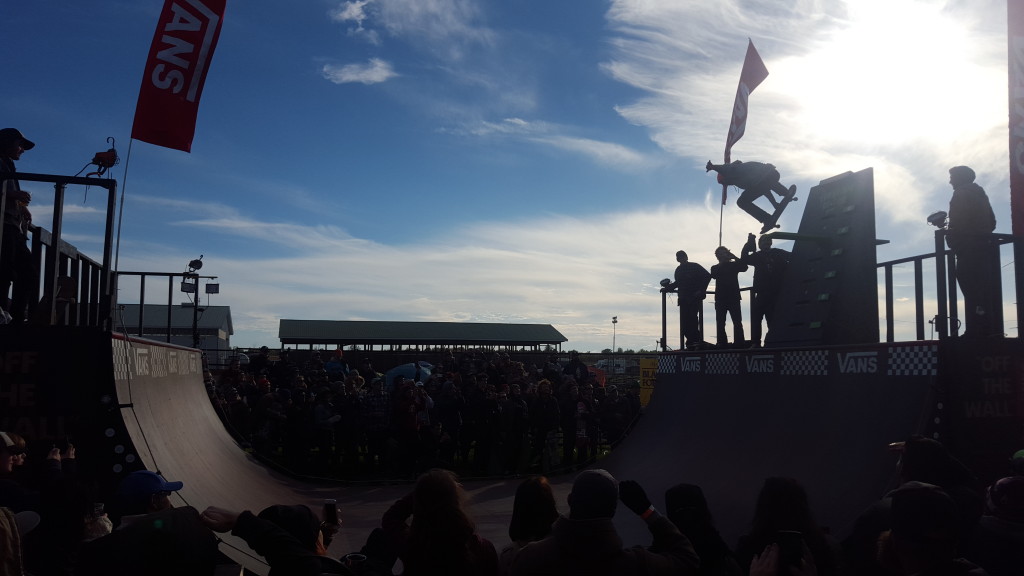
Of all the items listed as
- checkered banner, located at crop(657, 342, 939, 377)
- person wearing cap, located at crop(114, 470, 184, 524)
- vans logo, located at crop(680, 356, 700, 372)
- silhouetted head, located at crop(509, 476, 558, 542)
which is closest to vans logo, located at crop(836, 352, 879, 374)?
checkered banner, located at crop(657, 342, 939, 377)

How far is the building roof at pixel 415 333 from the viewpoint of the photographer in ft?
144

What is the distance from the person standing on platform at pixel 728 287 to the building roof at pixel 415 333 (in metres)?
34.9

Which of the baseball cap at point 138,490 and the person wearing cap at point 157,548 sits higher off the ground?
the person wearing cap at point 157,548

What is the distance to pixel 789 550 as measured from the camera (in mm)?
2984

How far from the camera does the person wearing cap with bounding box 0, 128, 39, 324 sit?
555 centimetres

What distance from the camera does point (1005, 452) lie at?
19.4 ft

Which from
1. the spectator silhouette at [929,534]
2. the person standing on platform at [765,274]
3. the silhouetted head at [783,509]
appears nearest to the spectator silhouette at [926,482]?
the silhouetted head at [783,509]

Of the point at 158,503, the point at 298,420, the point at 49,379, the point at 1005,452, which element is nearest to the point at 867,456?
the point at 1005,452

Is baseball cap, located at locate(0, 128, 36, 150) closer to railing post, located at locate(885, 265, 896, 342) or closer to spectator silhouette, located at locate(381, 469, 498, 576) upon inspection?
spectator silhouette, located at locate(381, 469, 498, 576)

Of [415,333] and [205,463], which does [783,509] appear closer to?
[205,463]

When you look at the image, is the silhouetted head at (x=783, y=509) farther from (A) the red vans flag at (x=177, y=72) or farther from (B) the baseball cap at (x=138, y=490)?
(A) the red vans flag at (x=177, y=72)

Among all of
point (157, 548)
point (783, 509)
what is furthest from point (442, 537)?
point (783, 509)

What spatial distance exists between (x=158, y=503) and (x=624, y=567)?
98.9 inches

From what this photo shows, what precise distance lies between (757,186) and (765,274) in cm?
116
